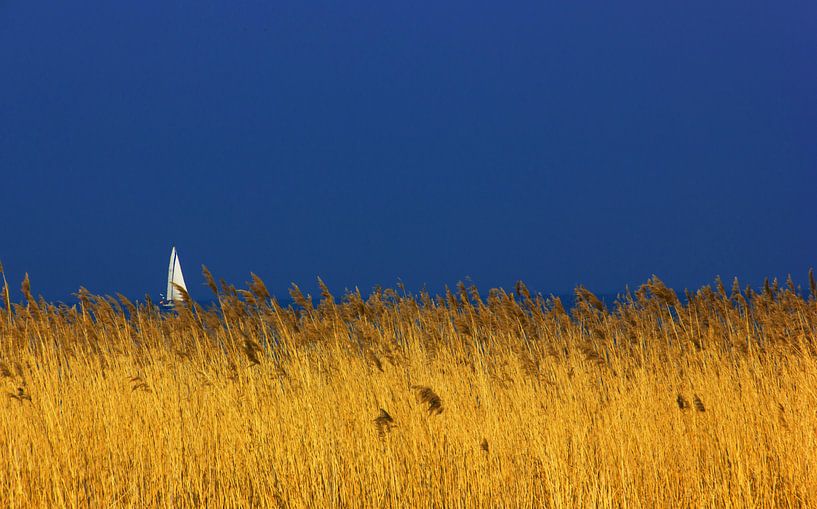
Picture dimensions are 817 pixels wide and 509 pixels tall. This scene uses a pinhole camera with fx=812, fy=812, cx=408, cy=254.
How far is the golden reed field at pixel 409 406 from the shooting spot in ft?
13.6

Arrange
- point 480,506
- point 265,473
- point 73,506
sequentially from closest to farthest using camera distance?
point 73,506, point 480,506, point 265,473

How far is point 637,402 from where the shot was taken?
531cm

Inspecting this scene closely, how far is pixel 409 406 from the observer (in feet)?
16.1

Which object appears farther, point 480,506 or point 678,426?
point 678,426

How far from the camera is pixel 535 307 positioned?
7.44 m

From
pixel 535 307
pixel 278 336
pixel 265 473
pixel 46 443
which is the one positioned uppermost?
pixel 535 307

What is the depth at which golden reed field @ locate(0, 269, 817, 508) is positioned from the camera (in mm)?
4145

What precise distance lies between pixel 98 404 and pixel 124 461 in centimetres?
78

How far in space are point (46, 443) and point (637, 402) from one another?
143 inches

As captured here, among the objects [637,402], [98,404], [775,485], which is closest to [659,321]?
[637,402]

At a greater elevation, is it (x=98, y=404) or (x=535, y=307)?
(x=535, y=307)

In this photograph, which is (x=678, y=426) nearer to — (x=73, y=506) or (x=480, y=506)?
(x=480, y=506)

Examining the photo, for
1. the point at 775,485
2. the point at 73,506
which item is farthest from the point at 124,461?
the point at 775,485

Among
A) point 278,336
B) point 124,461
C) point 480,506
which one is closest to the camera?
point 480,506
